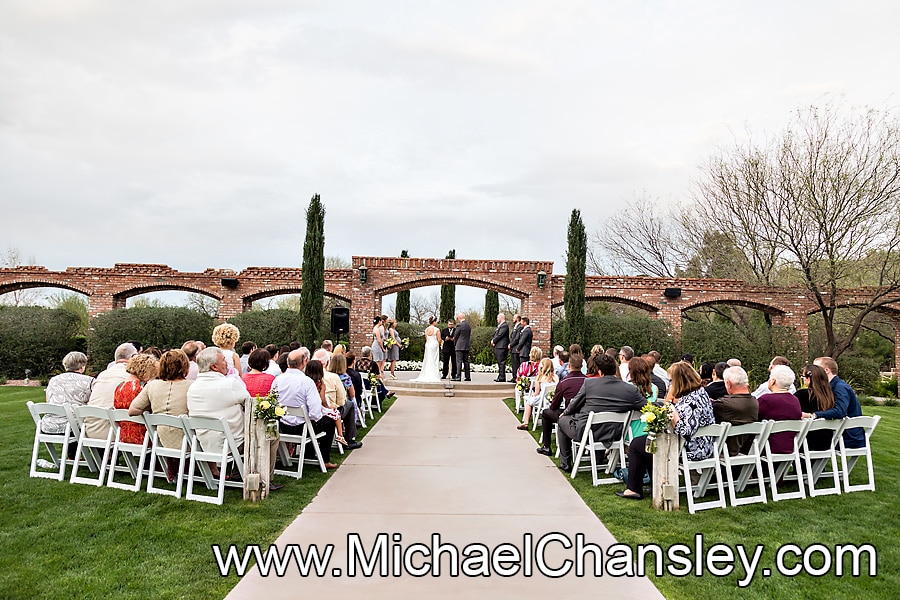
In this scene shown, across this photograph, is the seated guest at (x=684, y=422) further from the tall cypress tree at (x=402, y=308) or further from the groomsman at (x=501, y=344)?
the tall cypress tree at (x=402, y=308)

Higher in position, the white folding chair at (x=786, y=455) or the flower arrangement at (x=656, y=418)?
the flower arrangement at (x=656, y=418)

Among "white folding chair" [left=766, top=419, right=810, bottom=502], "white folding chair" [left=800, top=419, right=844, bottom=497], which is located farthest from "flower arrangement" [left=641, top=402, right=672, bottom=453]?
"white folding chair" [left=800, top=419, right=844, bottom=497]

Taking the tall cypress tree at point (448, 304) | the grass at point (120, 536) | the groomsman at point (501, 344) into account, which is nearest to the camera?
the grass at point (120, 536)

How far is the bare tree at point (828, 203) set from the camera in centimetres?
1606

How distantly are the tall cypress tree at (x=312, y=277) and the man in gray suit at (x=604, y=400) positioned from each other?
11492mm

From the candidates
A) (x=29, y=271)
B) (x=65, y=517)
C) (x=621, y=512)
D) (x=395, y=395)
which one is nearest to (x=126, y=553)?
(x=65, y=517)

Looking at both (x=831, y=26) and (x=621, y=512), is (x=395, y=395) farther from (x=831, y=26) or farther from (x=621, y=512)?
(x=831, y=26)

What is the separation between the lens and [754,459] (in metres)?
5.46

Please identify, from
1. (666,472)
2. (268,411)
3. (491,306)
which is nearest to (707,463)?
(666,472)

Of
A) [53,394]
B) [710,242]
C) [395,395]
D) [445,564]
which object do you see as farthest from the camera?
[710,242]

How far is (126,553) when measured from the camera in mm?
3963

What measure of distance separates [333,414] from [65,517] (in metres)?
2.87

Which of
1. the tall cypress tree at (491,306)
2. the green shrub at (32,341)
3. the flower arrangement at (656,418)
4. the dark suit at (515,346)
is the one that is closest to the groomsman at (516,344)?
the dark suit at (515,346)

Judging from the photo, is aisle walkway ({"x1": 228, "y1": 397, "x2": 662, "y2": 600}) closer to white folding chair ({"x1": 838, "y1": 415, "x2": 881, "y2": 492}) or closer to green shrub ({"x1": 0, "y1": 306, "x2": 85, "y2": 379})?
white folding chair ({"x1": 838, "y1": 415, "x2": 881, "y2": 492})
